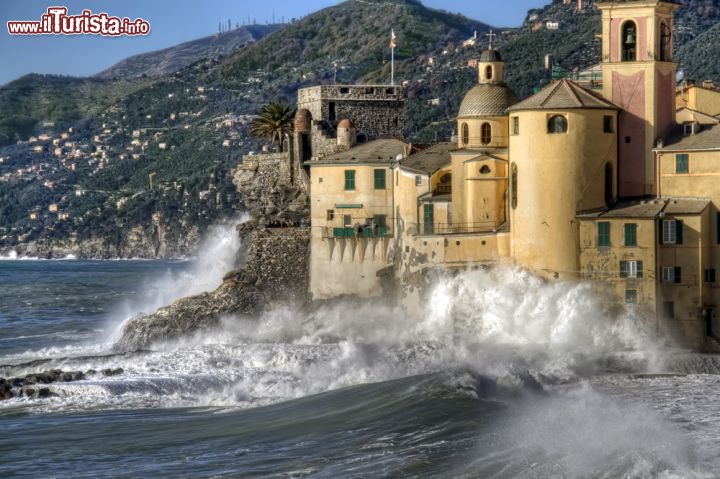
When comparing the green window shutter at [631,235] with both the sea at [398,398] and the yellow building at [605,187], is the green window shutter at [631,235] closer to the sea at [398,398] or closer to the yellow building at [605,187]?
the yellow building at [605,187]

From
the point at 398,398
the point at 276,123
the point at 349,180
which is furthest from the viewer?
the point at 276,123

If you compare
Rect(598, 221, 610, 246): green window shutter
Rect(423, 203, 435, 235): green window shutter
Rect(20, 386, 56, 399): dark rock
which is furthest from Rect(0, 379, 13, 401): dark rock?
Rect(598, 221, 610, 246): green window shutter

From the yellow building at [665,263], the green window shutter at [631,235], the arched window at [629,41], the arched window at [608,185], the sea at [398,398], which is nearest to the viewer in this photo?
the sea at [398,398]

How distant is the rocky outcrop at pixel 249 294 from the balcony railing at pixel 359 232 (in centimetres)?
188

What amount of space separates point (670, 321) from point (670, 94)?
24.8 ft

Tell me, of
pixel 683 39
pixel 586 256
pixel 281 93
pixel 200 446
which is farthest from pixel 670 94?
pixel 281 93

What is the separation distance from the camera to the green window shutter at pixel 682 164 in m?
51.6

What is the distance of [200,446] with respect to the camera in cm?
4162

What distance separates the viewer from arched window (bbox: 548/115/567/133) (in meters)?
51.5

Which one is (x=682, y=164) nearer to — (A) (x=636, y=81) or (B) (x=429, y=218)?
(A) (x=636, y=81)

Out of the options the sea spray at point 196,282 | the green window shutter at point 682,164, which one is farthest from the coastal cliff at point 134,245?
the green window shutter at point 682,164

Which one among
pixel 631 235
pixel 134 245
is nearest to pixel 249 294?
pixel 631 235

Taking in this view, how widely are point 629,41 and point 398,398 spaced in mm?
14650

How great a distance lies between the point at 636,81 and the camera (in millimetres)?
A: 52500
